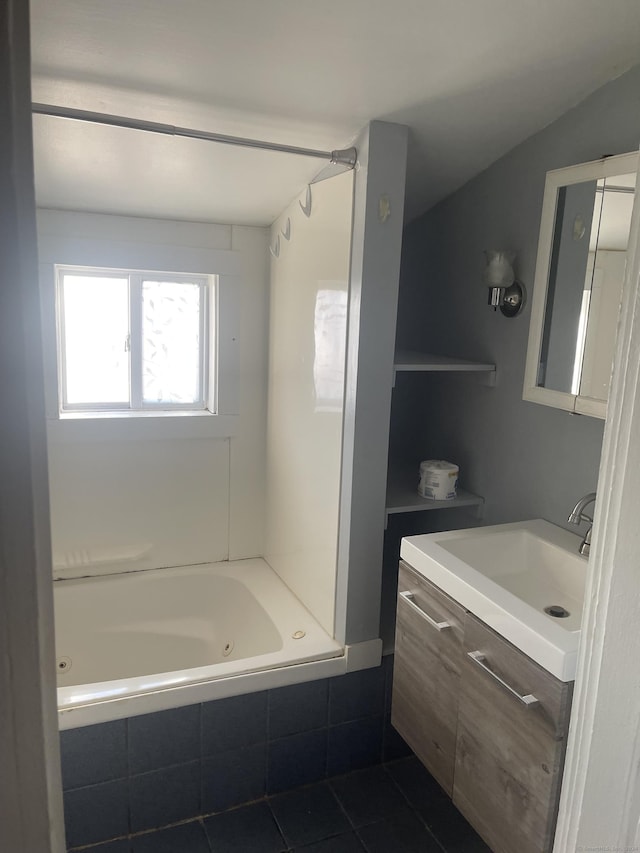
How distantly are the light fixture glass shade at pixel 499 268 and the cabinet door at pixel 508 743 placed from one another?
1018mm

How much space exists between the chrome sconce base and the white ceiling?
0.44m

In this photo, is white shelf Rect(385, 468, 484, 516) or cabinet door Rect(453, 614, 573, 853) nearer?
cabinet door Rect(453, 614, 573, 853)

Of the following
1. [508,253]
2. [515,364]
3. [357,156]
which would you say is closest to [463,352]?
[515,364]

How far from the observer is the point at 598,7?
4.67ft

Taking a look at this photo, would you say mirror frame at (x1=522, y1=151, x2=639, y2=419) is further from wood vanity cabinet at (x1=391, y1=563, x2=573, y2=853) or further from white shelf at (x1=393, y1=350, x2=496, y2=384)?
wood vanity cabinet at (x1=391, y1=563, x2=573, y2=853)

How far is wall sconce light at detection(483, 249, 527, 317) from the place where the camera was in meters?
1.98

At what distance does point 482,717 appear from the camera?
1.53 metres

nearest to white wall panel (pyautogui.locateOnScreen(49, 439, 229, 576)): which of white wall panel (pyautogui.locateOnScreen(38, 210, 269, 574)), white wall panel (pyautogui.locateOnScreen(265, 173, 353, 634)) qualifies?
white wall panel (pyautogui.locateOnScreen(38, 210, 269, 574))

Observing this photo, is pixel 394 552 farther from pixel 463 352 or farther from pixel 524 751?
pixel 524 751

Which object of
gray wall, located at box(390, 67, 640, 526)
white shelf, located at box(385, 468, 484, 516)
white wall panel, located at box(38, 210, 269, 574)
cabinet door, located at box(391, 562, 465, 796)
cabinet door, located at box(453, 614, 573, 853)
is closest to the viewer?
cabinet door, located at box(453, 614, 573, 853)

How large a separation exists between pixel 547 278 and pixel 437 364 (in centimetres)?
40

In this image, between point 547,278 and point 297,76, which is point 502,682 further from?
point 297,76

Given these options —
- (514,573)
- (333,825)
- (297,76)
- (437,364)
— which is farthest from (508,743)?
(297,76)

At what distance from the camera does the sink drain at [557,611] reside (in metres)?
1.70
